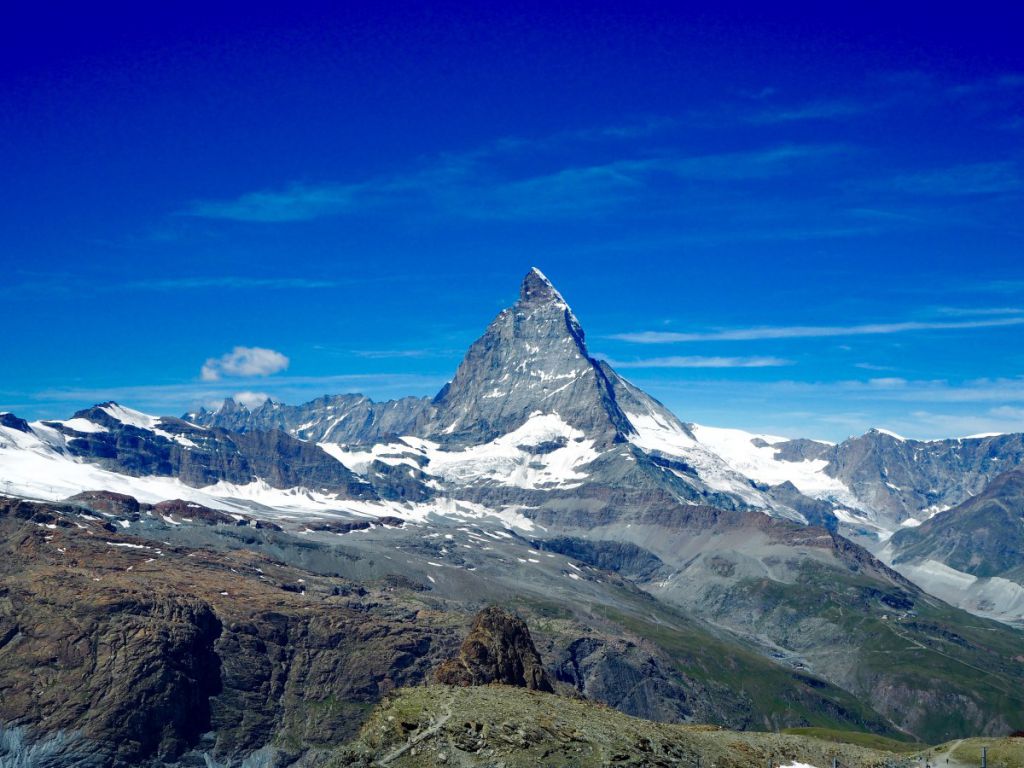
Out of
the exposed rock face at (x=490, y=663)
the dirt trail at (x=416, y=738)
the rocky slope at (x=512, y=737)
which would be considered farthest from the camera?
the exposed rock face at (x=490, y=663)

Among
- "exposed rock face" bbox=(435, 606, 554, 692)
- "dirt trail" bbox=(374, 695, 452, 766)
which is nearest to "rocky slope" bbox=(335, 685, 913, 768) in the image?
"dirt trail" bbox=(374, 695, 452, 766)

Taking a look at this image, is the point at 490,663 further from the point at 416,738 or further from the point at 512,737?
the point at 416,738

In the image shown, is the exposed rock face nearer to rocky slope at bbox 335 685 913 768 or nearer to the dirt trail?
rocky slope at bbox 335 685 913 768

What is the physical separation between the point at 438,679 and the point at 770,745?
307 feet

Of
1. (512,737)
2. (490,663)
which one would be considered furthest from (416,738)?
(490,663)

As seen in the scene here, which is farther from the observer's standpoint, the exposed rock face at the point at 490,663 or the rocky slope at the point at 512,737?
the exposed rock face at the point at 490,663

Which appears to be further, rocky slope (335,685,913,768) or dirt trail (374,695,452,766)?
rocky slope (335,685,913,768)

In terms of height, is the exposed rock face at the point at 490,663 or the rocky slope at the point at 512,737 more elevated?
the rocky slope at the point at 512,737

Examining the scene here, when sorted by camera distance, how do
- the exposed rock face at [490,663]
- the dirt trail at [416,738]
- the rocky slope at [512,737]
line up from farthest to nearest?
the exposed rock face at [490,663], the rocky slope at [512,737], the dirt trail at [416,738]

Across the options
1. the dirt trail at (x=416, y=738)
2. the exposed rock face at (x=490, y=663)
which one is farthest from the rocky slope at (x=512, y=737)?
the exposed rock face at (x=490, y=663)

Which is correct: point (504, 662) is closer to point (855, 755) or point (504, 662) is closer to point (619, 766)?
point (855, 755)

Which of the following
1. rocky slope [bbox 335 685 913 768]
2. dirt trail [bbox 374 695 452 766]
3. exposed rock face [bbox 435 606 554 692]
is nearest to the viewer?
dirt trail [bbox 374 695 452 766]

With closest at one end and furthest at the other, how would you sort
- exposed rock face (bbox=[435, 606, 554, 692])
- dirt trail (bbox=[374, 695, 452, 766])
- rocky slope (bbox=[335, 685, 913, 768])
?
dirt trail (bbox=[374, 695, 452, 766]) → rocky slope (bbox=[335, 685, 913, 768]) → exposed rock face (bbox=[435, 606, 554, 692])

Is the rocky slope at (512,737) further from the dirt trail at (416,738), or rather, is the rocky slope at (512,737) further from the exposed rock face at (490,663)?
the exposed rock face at (490,663)
